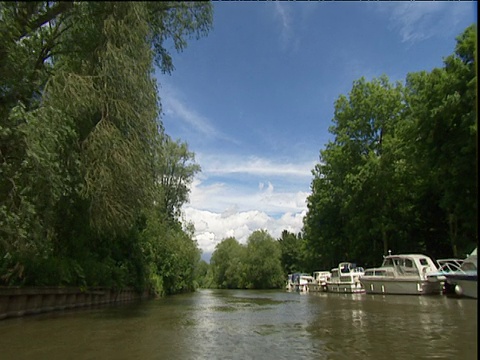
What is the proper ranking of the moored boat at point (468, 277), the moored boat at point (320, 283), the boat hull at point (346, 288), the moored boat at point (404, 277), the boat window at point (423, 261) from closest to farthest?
1. the moored boat at point (468, 277)
2. the moored boat at point (404, 277)
3. the boat window at point (423, 261)
4. the boat hull at point (346, 288)
5. the moored boat at point (320, 283)

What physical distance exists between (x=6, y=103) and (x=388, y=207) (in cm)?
3312

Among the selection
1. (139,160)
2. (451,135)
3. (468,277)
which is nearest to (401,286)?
(451,135)

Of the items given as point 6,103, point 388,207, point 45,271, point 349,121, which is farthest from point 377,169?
point 6,103

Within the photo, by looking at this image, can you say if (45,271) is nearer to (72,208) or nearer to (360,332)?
(72,208)

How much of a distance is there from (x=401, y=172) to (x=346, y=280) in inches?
387

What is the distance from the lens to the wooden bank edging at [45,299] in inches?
515

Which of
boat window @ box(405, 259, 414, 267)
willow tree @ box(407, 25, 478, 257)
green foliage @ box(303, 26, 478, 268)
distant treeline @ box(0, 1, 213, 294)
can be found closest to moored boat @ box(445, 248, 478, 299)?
distant treeline @ box(0, 1, 213, 294)

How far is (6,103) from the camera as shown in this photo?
10.9 m

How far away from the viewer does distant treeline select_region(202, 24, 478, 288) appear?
24109mm

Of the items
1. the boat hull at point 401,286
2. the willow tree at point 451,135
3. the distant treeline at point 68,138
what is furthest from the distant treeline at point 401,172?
the distant treeline at point 68,138

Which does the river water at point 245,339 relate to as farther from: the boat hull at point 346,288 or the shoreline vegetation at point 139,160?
the boat hull at point 346,288

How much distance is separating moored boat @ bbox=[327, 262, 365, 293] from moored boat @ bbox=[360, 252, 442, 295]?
13.6 feet

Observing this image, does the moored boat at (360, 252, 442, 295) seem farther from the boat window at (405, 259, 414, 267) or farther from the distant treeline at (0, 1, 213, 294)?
the distant treeline at (0, 1, 213, 294)

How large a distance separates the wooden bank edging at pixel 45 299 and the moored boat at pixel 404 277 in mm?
17084
